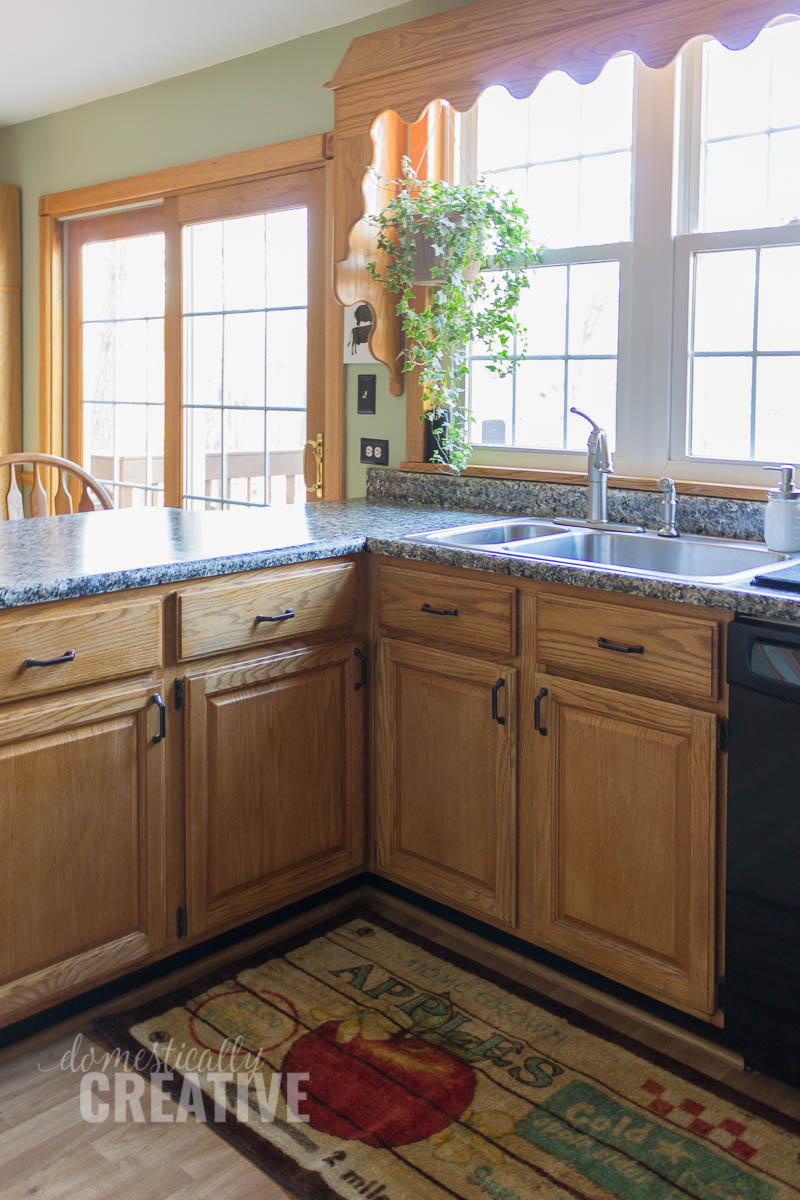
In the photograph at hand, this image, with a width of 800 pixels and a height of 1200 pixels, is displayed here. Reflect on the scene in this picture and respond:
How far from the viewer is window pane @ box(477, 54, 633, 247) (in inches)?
107

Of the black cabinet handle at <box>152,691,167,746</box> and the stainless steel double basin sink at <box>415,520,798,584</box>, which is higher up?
the stainless steel double basin sink at <box>415,520,798,584</box>

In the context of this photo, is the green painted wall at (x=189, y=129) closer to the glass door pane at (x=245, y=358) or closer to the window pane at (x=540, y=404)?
the glass door pane at (x=245, y=358)

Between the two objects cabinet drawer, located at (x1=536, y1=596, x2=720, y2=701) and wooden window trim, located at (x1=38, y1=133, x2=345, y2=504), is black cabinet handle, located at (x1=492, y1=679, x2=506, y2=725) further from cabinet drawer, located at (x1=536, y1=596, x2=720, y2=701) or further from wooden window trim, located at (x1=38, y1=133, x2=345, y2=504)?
wooden window trim, located at (x1=38, y1=133, x2=345, y2=504)

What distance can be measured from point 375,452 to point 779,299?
1.30 metres

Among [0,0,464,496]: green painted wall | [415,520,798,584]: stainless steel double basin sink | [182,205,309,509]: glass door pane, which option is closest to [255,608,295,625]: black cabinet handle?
[415,520,798,584]: stainless steel double basin sink

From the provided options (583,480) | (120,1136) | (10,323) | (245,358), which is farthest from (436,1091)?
(10,323)

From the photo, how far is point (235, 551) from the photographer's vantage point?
7.41 ft

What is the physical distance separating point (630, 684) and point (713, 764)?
0.22 m

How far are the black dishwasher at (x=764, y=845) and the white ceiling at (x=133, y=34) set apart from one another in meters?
2.30

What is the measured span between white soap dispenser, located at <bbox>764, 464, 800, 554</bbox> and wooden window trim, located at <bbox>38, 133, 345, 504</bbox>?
1.60 meters

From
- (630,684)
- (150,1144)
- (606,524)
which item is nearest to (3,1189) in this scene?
(150,1144)

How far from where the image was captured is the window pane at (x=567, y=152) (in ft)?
8.89

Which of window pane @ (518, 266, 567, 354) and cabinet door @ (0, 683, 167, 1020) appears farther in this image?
window pane @ (518, 266, 567, 354)

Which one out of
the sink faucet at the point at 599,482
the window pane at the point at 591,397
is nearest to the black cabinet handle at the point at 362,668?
the sink faucet at the point at 599,482
